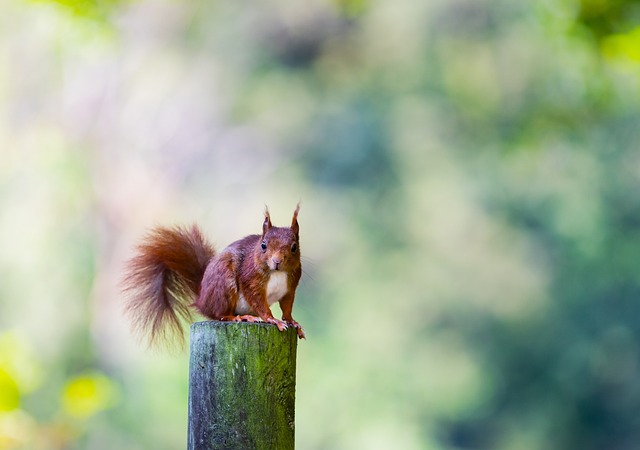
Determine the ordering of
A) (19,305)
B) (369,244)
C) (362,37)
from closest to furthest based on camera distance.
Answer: (19,305)
(369,244)
(362,37)

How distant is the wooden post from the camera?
1451 millimetres

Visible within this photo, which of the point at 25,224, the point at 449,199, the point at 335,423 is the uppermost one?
the point at 449,199

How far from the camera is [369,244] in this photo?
781 centimetres

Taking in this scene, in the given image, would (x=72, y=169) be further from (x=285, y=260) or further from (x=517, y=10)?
(x=285, y=260)

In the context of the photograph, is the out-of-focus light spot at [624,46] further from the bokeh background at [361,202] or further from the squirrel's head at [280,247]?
the bokeh background at [361,202]

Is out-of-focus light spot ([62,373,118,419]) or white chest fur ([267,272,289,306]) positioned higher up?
out-of-focus light spot ([62,373,118,419])

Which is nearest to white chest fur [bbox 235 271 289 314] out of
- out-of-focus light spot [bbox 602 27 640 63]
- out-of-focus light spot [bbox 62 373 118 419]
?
out-of-focus light spot [bbox 62 373 118 419]

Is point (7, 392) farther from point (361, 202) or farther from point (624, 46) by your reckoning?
point (361, 202)

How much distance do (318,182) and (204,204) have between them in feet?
3.35

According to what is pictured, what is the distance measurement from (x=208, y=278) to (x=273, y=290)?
0.13m

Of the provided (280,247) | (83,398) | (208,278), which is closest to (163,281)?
(208,278)

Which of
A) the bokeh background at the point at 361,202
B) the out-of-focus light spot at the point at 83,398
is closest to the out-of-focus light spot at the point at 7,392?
the out-of-focus light spot at the point at 83,398

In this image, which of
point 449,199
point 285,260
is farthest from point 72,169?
point 285,260

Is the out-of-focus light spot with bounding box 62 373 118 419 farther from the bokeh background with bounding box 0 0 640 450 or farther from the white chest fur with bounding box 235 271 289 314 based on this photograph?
the bokeh background with bounding box 0 0 640 450
